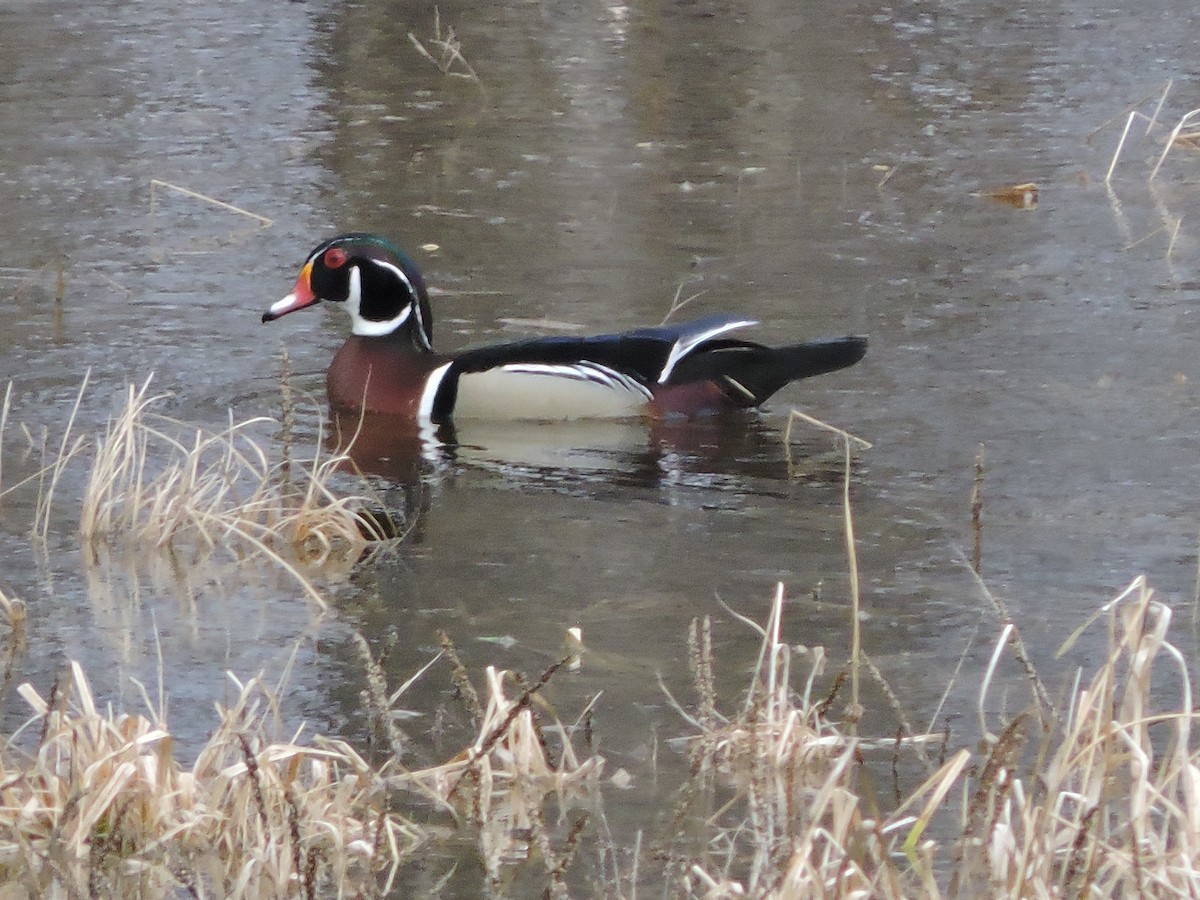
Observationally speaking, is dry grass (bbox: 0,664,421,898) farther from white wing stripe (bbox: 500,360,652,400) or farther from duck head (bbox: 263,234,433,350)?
duck head (bbox: 263,234,433,350)

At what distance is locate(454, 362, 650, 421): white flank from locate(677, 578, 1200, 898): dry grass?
2.90m

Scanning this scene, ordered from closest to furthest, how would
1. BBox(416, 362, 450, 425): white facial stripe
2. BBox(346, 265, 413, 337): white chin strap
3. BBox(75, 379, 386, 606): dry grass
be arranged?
BBox(75, 379, 386, 606): dry grass, BBox(416, 362, 450, 425): white facial stripe, BBox(346, 265, 413, 337): white chin strap

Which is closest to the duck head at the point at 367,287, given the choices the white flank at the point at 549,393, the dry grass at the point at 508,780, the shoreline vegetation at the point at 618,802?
the white flank at the point at 549,393

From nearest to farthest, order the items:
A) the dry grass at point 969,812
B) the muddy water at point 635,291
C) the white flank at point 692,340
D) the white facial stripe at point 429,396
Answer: the dry grass at point 969,812
the muddy water at point 635,291
the white flank at point 692,340
the white facial stripe at point 429,396

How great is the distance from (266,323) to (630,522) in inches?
104

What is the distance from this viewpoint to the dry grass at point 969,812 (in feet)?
11.7

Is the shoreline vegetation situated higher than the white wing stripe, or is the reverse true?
the shoreline vegetation

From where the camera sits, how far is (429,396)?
24.9 feet

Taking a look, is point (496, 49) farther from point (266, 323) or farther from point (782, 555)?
point (782, 555)

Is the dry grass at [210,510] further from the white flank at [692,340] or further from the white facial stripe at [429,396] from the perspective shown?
the white flank at [692,340]

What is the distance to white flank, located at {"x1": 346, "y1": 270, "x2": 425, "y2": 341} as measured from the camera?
7.79 meters

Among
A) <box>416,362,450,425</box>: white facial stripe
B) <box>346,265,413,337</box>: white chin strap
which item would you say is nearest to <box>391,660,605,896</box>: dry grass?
<box>416,362,450,425</box>: white facial stripe

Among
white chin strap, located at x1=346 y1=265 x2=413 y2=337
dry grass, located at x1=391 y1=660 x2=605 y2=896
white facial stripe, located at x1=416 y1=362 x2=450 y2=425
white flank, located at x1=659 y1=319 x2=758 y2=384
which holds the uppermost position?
dry grass, located at x1=391 y1=660 x2=605 y2=896

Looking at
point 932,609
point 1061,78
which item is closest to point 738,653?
point 932,609
